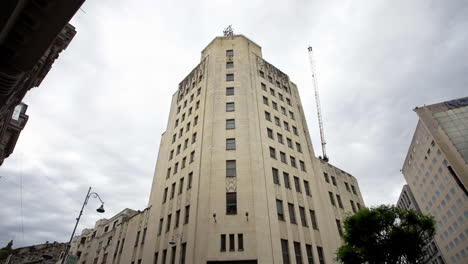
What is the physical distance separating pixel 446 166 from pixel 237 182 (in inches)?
3051

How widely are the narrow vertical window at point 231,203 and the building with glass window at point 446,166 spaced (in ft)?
234

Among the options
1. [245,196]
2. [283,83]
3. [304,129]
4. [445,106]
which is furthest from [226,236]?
[445,106]

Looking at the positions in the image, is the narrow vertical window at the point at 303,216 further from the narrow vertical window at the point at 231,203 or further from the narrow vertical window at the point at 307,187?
the narrow vertical window at the point at 231,203

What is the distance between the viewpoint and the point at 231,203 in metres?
25.7

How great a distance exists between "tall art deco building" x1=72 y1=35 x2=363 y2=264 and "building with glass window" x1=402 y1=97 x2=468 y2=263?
5173cm

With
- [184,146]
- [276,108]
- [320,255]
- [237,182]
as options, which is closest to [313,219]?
[320,255]

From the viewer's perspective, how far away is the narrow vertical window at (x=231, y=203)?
82.1 ft

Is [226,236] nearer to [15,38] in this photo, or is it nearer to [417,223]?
[417,223]

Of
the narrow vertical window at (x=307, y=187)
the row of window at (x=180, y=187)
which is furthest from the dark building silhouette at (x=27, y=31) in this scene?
the narrow vertical window at (x=307, y=187)

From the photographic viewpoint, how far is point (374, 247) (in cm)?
2117

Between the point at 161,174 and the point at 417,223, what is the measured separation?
31.0 m

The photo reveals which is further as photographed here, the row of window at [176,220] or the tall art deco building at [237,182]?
the row of window at [176,220]

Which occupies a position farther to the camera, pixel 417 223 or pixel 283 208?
pixel 283 208

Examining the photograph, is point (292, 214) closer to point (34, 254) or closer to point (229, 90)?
point (229, 90)
